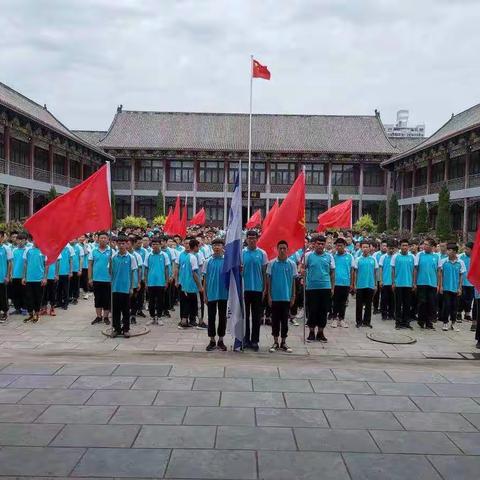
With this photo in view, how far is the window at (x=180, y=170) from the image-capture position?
4184 centimetres

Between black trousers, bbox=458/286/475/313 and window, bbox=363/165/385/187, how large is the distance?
32276mm

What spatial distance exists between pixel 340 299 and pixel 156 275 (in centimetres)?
327

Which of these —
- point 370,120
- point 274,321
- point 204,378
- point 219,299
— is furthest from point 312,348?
point 370,120

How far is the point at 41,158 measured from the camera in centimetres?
2977

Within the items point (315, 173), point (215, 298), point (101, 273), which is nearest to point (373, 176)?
point (315, 173)

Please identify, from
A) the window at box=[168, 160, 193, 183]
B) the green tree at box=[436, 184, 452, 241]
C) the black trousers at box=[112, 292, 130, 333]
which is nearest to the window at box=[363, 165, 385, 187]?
the window at box=[168, 160, 193, 183]

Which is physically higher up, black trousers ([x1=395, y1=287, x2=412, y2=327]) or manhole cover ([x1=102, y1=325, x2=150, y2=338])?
black trousers ([x1=395, y1=287, x2=412, y2=327])

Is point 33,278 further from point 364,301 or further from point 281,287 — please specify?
point 364,301

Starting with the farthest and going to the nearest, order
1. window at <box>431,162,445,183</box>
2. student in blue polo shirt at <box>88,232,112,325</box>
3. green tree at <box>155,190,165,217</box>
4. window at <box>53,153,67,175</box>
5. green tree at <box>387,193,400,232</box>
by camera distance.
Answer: green tree at <box>155,190,165,217</box> < green tree at <box>387,193,400,232</box> < window at <box>431,162,445,183</box> < window at <box>53,153,67,175</box> < student in blue polo shirt at <box>88,232,112,325</box>

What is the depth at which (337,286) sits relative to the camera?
30.1ft

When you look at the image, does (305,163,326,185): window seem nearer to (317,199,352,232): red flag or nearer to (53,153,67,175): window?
(53,153,67,175): window

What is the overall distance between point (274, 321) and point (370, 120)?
4124cm

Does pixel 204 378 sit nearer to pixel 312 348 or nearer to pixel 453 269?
pixel 312 348

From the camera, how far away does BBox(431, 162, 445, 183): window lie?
32.8m
